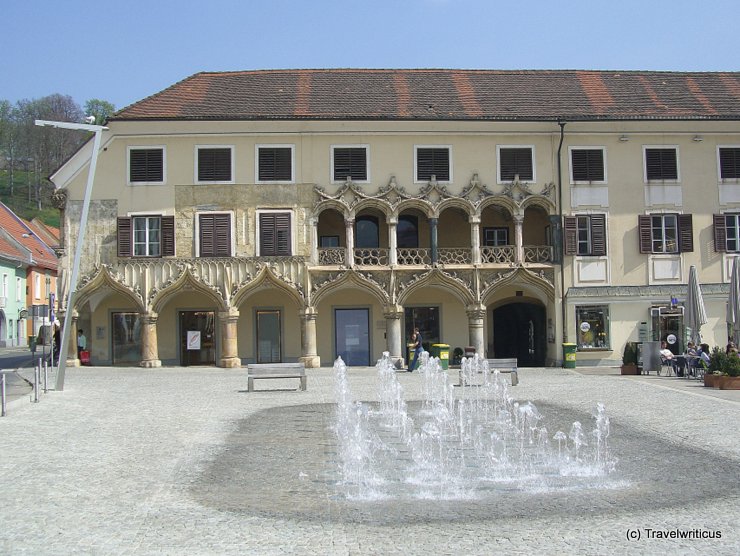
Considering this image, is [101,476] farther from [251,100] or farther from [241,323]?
[251,100]

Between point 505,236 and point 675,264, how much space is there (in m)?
7.12

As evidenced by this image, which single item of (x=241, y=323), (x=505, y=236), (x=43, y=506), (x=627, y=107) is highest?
(x=627, y=107)

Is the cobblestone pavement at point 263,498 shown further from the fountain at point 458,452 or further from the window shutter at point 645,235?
the window shutter at point 645,235

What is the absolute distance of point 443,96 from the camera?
37000 mm

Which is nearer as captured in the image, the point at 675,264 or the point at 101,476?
the point at 101,476

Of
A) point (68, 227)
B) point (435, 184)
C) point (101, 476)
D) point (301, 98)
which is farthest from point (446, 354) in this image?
point (101, 476)

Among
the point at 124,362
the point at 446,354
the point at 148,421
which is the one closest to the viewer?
the point at 148,421

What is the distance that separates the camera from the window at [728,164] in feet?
117

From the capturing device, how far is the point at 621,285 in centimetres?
3497

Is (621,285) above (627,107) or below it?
below

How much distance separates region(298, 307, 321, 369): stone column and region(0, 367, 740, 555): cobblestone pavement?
14784 mm

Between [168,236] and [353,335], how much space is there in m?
8.72

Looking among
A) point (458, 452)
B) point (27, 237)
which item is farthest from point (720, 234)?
point (27, 237)

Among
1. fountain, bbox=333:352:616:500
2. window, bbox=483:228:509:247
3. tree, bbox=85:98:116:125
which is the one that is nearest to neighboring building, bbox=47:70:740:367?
window, bbox=483:228:509:247
